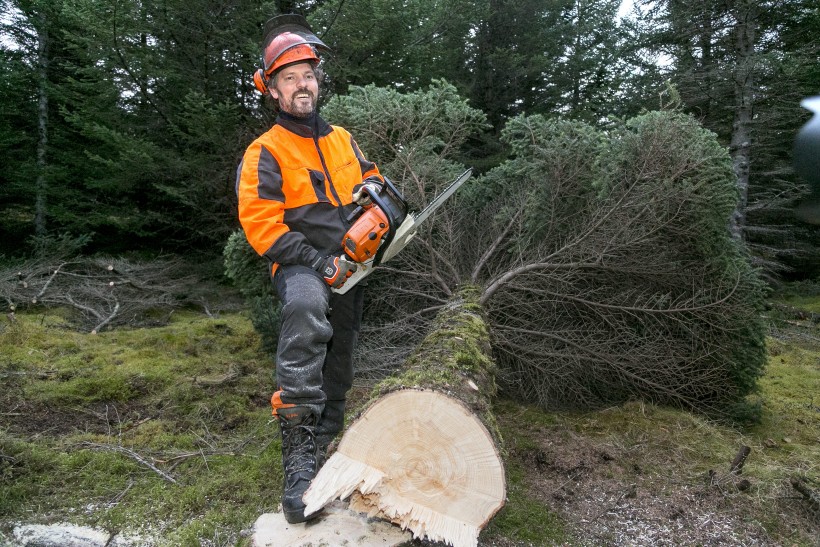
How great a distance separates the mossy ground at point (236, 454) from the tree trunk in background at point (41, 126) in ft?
17.2

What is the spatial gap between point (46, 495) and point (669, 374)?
4.47 metres

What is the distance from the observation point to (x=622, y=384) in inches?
185

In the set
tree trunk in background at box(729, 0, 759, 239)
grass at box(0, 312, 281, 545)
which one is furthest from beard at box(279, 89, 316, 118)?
tree trunk in background at box(729, 0, 759, 239)

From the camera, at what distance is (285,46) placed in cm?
270

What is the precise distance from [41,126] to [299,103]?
10.1 m

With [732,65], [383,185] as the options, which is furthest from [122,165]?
[732,65]

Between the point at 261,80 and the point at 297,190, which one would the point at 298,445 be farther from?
the point at 261,80

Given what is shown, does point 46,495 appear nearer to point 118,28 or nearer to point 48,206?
point 118,28

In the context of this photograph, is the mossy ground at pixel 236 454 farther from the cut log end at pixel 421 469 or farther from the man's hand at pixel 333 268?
the man's hand at pixel 333 268

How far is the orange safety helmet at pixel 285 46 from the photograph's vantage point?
270 cm

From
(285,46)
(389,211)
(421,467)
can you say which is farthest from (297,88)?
(421,467)

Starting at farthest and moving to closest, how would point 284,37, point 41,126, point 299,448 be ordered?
point 41,126
point 284,37
point 299,448

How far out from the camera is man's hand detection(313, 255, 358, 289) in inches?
104

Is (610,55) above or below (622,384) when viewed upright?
above
